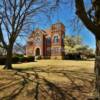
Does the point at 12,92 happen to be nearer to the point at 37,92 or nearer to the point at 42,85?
the point at 37,92

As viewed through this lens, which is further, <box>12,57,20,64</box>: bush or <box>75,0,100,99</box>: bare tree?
<box>12,57,20,64</box>: bush

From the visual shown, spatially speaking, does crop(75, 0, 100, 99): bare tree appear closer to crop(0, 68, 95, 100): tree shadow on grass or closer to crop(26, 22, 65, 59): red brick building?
crop(0, 68, 95, 100): tree shadow on grass

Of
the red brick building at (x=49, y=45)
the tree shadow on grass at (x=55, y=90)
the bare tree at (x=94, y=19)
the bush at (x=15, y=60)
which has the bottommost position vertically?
the tree shadow on grass at (x=55, y=90)

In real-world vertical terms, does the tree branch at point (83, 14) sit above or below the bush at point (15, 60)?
above

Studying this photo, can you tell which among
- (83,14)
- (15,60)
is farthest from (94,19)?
(15,60)

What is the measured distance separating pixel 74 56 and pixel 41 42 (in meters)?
9.92

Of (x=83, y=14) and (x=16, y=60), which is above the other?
(x=83, y=14)

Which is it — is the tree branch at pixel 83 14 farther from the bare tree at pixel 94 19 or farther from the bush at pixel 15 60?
the bush at pixel 15 60

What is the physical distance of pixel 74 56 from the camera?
5953cm

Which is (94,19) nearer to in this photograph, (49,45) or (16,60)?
(16,60)

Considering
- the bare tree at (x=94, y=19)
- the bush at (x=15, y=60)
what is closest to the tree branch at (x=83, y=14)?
the bare tree at (x=94, y=19)

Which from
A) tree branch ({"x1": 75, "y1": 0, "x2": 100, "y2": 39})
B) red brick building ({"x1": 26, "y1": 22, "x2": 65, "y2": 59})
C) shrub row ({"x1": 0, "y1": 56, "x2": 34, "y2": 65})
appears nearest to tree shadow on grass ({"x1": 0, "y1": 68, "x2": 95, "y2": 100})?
tree branch ({"x1": 75, "y1": 0, "x2": 100, "y2": 39})

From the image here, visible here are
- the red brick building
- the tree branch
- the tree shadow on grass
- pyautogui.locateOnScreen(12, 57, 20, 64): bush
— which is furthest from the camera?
the red brick building

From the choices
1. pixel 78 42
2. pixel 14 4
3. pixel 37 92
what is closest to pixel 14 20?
pixel 14 4
